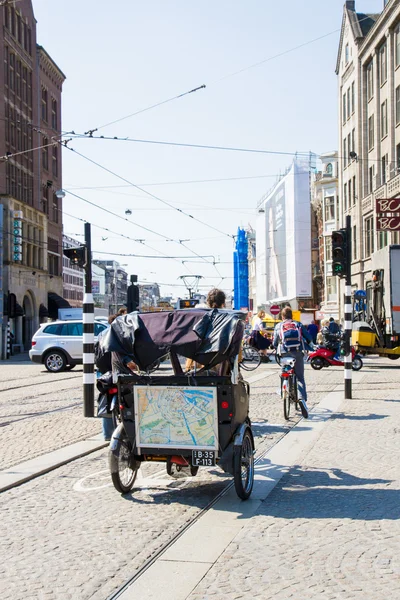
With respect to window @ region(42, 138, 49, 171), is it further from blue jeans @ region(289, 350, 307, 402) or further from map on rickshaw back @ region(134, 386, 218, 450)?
map on rickshaw back @ region(134, 386, 218, 450)

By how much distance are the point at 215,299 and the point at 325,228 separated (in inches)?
2286

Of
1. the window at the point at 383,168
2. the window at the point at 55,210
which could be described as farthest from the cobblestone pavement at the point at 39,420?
the window at the point at 55,210

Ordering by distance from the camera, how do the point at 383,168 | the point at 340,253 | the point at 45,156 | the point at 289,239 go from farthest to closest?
the point at 289,239 < the point at 45,156 < the point at 383,168 < the point at 340,253

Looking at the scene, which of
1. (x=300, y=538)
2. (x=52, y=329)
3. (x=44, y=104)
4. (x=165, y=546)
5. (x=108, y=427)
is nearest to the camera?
(x=165, y=546)

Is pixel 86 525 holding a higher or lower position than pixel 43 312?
lower

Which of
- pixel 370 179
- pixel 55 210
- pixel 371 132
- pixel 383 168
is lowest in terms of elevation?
pixel 370 179

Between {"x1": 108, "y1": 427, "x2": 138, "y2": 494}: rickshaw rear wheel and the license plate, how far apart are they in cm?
63

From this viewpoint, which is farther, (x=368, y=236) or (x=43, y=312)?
(x=43, y=312)

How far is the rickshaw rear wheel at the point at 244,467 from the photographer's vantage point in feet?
20.9

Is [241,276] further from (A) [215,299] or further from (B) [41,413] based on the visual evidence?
(A) [215,299]

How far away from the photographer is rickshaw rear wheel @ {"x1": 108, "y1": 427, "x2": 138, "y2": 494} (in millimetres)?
6492

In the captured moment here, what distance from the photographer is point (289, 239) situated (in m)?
71.9

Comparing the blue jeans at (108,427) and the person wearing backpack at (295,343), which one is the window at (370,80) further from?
the blue jeans at (108,427)

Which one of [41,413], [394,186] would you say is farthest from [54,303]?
[41,413]
